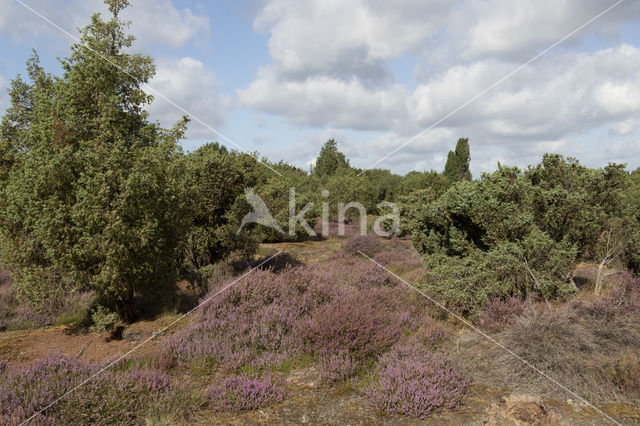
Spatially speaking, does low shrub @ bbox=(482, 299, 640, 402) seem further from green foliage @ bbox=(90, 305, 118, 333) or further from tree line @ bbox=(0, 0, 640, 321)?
green foliage @ bbox=(90, 305, 118, 333)

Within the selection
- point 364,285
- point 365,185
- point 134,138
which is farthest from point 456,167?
point 134,138

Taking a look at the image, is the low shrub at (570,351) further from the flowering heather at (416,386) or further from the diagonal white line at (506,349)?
the flowering heather at (416,386)

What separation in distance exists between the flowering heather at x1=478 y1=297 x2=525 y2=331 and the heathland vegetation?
3cm

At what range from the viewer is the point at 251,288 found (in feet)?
28.3

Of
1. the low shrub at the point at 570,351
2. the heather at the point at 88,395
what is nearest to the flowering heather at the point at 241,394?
the heather at the point at 88,395

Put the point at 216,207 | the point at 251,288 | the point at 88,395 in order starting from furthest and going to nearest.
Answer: the point at 216,207 → the point at 251,288 → the point at 88,395

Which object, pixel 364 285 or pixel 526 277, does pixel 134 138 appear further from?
pixel 526 277

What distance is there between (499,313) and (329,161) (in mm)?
55650

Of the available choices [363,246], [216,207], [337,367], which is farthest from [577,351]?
[363,246]

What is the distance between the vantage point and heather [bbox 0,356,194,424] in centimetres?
453

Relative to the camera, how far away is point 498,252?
8.57 meters

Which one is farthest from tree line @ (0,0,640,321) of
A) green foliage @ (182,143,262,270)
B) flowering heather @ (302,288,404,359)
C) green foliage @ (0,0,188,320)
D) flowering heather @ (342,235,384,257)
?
flowering heather @ (342,235,384,257)

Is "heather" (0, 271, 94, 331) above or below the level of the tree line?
below

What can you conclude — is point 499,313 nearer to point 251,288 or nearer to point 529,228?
point 529,228
